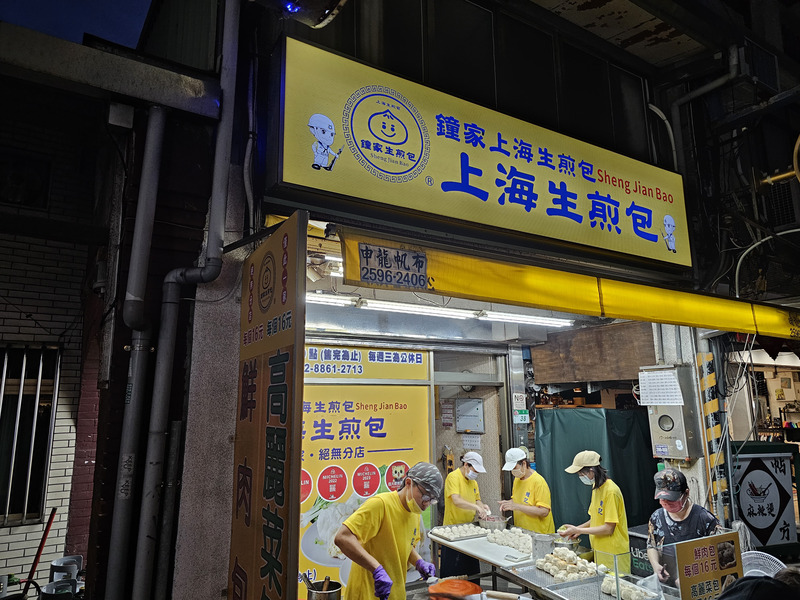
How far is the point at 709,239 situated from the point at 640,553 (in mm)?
5069

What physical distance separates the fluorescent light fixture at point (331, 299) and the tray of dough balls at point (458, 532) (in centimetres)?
366

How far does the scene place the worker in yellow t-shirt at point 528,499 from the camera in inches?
302

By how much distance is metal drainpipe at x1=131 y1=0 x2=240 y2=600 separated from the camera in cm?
366

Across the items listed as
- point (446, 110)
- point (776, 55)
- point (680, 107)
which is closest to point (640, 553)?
point (446, 110)

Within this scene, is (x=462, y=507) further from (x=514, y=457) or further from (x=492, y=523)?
(x=514, y=457)

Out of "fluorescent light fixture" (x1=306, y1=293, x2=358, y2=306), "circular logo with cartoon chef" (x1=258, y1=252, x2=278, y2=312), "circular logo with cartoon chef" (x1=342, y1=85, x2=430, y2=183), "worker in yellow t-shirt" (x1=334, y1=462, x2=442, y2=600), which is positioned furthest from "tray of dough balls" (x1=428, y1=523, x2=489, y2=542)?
"circular logo with cartoon chef" (x1=258, y1=252, x2=278, y2=312)

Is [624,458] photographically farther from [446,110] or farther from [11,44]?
[11,44]

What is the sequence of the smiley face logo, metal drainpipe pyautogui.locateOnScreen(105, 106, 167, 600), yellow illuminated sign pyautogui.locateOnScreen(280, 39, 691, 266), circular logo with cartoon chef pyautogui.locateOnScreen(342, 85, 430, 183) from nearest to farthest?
metal drainpipe pyautogui.locateOnScreen(105, 106, 167, 600), yellow illuminated sign pyautogui.locateOnScreen(280, 39, 691, 266), circular logo with cartoon chef pyautogui.locateOnScreen(342, 85, 430, 183), the smiley face logo

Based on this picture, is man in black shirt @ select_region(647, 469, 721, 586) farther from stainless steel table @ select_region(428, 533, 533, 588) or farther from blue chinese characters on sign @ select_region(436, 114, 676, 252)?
blue chinese characters on sign @ select_region(436, 114, 676, 252)

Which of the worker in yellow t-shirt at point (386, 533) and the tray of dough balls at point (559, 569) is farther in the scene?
the tray of dough balls at point (559, 569)

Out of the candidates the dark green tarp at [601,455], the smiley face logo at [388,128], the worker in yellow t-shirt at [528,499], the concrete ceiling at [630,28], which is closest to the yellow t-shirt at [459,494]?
the worker in yellow t-shirt at [528,499]

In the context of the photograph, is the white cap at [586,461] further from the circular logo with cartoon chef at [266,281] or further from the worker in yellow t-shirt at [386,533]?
the circular logo with cartoon chef at [266,281]

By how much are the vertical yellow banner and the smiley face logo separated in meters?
1.86

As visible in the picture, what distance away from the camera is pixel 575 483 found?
377 inches
